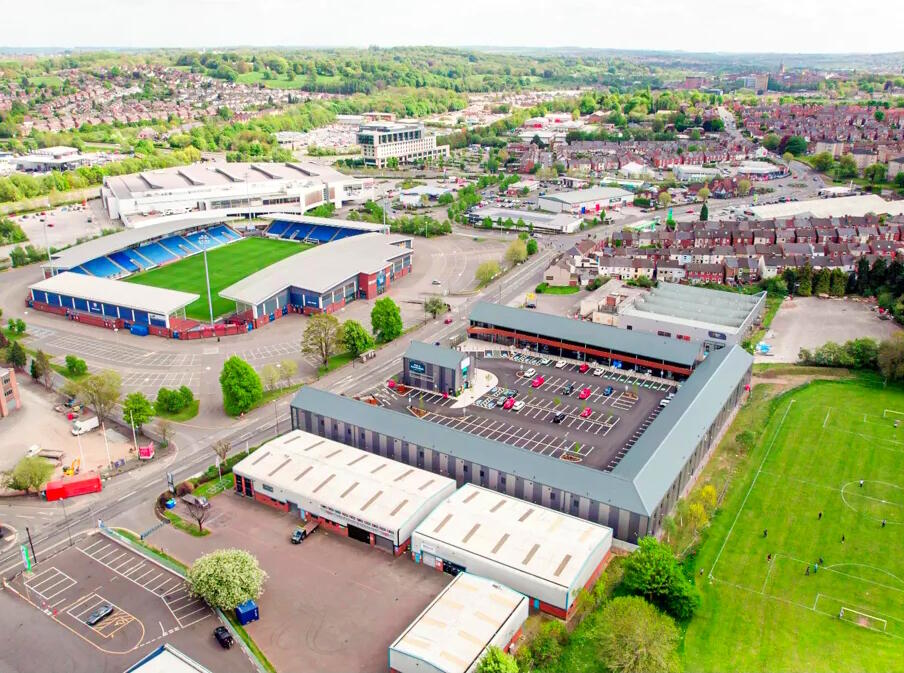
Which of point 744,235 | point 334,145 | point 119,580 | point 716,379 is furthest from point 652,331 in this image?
point 334,145

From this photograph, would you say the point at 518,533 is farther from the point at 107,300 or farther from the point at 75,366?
the point at 107,300

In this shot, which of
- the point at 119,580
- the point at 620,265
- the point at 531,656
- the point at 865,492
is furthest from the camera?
the point at 620,265

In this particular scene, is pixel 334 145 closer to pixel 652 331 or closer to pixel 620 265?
pixel 620 265

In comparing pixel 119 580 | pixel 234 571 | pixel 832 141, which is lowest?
pixel 119 580

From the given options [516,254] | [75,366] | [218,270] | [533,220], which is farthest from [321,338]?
[533,220]

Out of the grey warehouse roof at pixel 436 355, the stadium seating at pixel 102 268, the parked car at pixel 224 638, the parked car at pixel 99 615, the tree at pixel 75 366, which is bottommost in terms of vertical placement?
the parked car at pixel 99 615

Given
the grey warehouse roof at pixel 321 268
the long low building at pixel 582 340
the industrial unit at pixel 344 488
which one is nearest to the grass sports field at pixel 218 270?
the grey warehouse roof at pixel 321 268

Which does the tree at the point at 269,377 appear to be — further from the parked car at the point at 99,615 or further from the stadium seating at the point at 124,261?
the stadium seating at the point at 124,261
